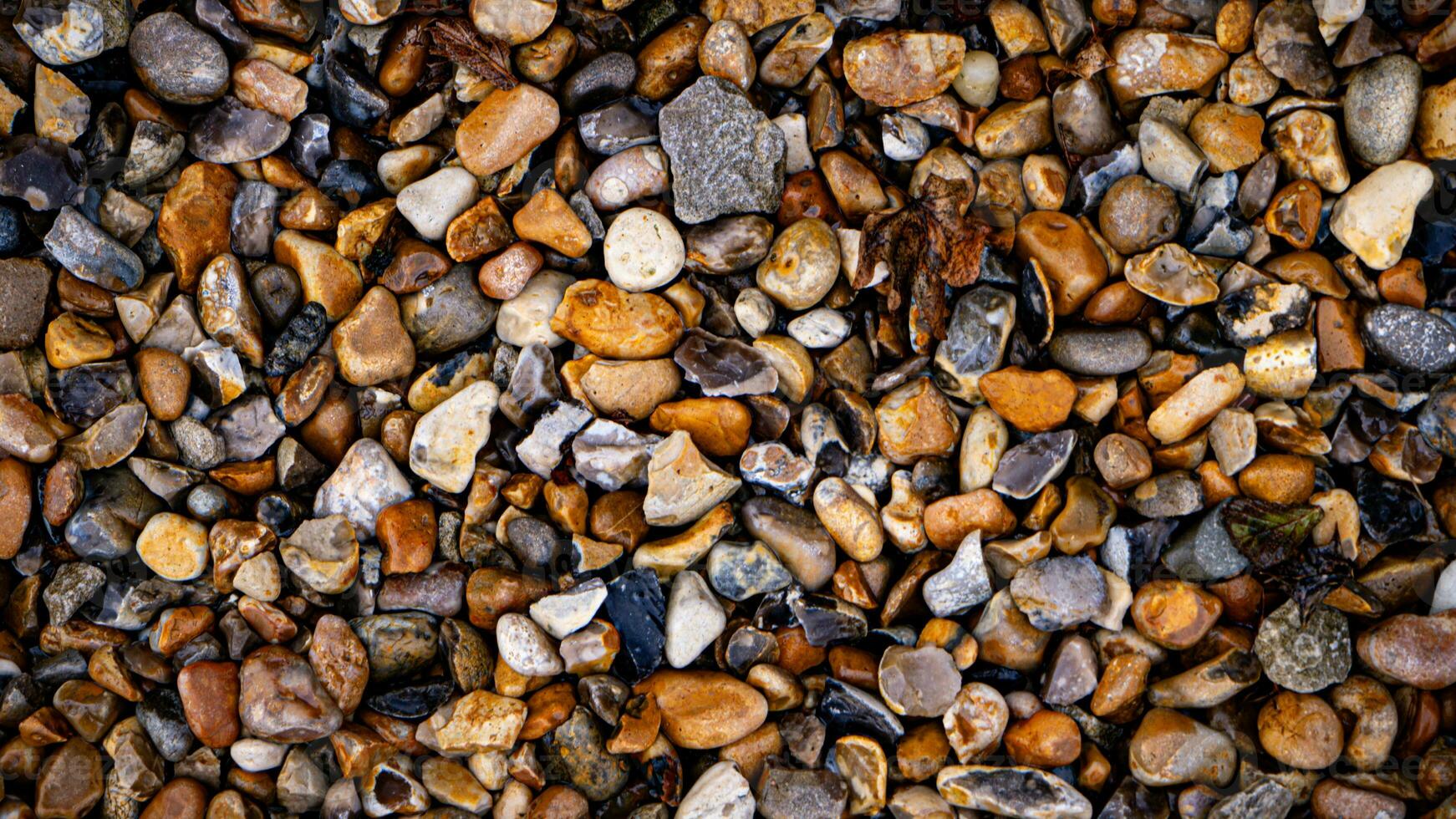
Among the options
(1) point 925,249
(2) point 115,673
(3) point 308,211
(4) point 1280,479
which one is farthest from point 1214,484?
(2) point 115,673

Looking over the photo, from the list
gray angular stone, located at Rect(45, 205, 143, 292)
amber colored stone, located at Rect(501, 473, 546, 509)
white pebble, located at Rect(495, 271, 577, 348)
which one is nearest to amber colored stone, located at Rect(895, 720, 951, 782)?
amber colored stone, located at Rect(501, 473, 546, 509)

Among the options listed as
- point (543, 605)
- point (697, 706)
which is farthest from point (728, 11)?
point (697, 706)

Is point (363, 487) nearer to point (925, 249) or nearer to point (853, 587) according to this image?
point (853, 587)

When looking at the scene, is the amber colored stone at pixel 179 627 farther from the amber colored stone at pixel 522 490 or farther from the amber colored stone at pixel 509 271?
the amber colored stone at pixel 509 271

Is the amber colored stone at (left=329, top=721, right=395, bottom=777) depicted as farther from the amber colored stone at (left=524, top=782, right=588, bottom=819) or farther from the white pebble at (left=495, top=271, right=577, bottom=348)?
the white pebble at (left=495, top=271, right=577, bottom=348)

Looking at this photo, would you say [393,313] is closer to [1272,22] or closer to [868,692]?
[868,692]
